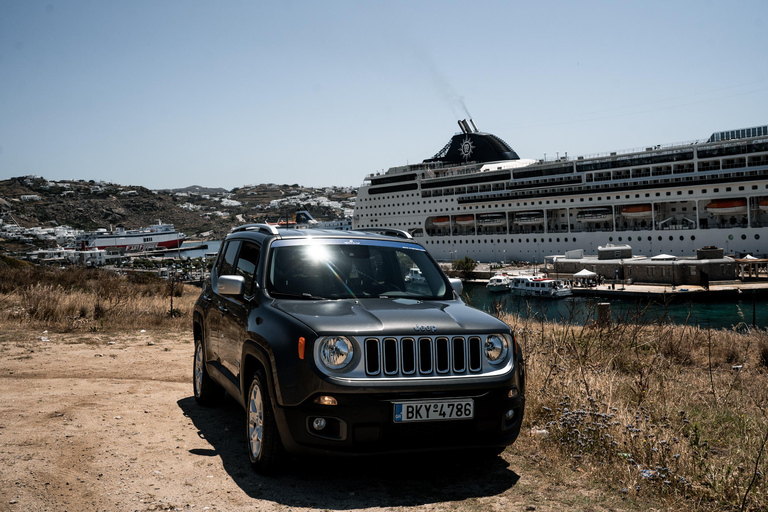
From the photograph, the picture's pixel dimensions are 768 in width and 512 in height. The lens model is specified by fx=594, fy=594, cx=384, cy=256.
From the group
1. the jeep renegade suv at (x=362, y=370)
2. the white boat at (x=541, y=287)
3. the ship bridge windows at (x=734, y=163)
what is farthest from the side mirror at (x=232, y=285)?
the ship bridge windows at (x=734, y=163)

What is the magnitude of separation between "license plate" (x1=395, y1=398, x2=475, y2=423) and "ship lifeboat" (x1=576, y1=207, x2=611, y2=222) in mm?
57393

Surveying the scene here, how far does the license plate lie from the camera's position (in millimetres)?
3402

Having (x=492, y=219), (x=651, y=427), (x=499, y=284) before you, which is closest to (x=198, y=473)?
(x=651, y=427)

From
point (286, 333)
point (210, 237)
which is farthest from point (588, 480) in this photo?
point (210, 237)

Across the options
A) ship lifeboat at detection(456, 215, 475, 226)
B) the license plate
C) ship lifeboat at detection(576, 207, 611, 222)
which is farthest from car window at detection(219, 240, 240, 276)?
ship lifeboat at detection(456, 215, 475, 226)

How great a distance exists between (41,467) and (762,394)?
717cm

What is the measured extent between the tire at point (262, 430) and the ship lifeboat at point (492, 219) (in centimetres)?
6145

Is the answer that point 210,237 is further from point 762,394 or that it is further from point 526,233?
point 762,394

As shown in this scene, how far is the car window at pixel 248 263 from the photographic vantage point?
4566 mm

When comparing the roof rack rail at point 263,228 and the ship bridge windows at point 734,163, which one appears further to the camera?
the ship bridge windows at point 734,163

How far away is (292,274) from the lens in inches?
172

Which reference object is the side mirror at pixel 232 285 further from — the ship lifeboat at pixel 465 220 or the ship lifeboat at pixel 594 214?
the ship lifeboat at pixel 465 220

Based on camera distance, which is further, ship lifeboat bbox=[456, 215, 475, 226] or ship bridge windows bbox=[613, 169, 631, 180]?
ship lifeboat bbox=[456, 215, 475, 226]

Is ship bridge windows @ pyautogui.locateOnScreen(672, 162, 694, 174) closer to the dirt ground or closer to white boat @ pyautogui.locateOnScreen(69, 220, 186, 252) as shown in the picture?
the dirt ground
